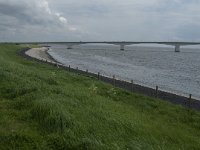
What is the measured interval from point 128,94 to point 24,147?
19165 mm

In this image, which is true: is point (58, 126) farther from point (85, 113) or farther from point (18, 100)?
point (18, 100)

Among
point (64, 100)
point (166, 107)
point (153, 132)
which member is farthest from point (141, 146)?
point (166, 107)

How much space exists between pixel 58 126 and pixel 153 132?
398cm

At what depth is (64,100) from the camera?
18.7 m

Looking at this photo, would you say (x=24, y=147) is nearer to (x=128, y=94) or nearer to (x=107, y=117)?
(x=107, y=117)

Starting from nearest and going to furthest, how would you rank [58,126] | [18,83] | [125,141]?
[125,141] → [58,126] → [18,83]

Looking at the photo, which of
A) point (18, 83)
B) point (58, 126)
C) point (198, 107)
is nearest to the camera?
point (58, 126)

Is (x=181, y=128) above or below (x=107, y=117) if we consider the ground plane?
below

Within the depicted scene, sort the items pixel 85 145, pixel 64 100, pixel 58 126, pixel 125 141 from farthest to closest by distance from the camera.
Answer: pixel 64 100 → pixel 58 126 → pixel 125 141 → pixel 85 145

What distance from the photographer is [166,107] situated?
25828mm

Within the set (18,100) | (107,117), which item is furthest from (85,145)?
(18,100)

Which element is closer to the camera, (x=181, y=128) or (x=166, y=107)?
(x=181, y=128)

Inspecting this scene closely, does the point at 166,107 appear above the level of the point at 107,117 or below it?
below

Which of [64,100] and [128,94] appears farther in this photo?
[128,94]
